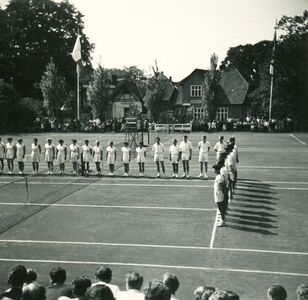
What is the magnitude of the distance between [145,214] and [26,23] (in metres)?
54.2

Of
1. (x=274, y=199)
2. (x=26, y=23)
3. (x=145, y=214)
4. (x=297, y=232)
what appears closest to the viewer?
(x=297, y=232)

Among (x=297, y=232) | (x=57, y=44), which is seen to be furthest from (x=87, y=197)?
(x=57, y=44)

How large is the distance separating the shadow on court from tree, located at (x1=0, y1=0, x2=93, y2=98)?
4823 cm

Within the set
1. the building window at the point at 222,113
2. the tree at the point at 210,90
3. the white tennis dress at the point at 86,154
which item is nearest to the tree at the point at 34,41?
the tree at the point at 210,90

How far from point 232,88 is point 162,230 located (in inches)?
2273

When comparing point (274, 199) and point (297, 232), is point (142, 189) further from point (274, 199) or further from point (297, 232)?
point (297, 232)

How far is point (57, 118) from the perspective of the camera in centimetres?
5706

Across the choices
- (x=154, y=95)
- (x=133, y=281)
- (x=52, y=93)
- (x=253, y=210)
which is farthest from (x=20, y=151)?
(x=154, y=95)

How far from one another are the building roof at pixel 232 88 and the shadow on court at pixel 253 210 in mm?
48207

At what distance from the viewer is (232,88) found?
69.8 meters

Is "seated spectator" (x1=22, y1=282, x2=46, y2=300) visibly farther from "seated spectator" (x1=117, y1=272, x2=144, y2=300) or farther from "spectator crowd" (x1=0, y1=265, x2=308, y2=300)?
"seated spectator" (x1=117, y1=272, x2=144, y2=300)

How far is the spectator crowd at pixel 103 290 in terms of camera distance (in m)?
5.62

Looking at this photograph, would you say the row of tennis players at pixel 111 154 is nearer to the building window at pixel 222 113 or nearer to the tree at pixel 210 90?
the tree at pixel 210 90

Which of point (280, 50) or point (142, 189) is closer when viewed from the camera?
point (142, 189)
